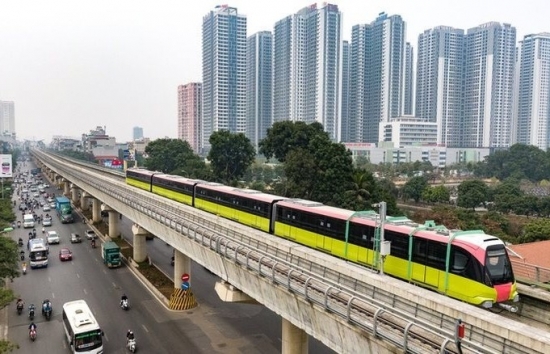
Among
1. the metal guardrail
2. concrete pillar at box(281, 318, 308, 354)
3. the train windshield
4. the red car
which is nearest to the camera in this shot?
the metal guardrail

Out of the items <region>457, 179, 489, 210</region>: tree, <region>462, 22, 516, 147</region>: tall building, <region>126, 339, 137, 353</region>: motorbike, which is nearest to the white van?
<region>126, 339, 137, 353</region>: motorbike

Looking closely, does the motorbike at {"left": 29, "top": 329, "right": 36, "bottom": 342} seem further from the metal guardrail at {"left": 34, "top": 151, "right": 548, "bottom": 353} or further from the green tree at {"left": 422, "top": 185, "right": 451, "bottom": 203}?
the green tree at {"left": 422, "top": 185, "right": 451, "bottom": 203}

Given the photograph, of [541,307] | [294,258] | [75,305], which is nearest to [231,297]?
[294,258]

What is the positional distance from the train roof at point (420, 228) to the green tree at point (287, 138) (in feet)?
125

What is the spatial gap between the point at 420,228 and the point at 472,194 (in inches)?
2697

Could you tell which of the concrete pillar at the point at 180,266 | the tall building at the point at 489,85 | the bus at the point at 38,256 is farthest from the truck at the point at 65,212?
the tall building at the point at 489,85

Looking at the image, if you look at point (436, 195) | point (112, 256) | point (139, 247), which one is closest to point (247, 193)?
point (139, 247)

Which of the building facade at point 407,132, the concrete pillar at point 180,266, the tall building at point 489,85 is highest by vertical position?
the tall building at point 489,85

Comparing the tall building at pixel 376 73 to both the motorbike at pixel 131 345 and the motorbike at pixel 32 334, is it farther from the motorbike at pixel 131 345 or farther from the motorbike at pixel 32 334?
the motorbike at pixel 32 334

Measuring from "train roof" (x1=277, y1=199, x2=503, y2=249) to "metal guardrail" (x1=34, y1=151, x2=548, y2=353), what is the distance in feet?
11.4

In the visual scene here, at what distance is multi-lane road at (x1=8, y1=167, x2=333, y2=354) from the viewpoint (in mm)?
27500

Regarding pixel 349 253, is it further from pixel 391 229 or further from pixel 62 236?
pixel 62 236

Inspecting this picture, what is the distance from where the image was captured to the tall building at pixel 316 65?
586 ft

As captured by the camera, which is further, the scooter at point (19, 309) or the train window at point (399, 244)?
the scooter at point (19, 309)
